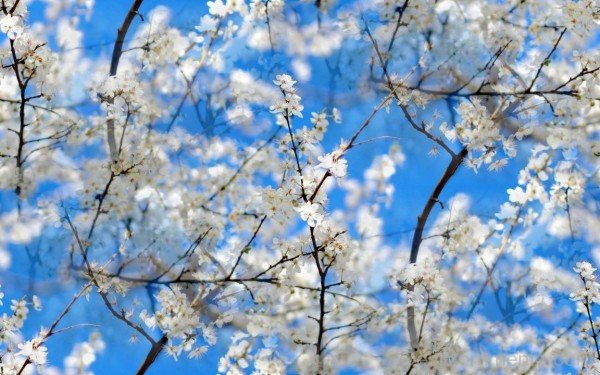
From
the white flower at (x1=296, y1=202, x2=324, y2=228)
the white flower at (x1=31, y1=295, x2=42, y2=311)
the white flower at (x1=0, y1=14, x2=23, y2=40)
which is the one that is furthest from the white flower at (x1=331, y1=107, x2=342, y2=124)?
the white flower at (x1=31, y1=295, x2=42, y2=311)

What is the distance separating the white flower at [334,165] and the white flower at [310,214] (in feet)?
0.49

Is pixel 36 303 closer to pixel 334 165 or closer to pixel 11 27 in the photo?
pixel 11 27

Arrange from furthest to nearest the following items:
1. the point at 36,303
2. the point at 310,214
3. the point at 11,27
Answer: the point at 36,303
the point at 11,27
the point at 310,214

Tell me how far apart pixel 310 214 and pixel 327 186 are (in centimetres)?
65

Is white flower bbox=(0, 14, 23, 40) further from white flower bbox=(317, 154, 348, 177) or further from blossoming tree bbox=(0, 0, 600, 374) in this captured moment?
white flower bbox=(317, 154, 348, 177)

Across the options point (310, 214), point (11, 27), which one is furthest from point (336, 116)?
point (11, 27)

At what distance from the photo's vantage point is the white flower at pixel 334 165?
1999 mm

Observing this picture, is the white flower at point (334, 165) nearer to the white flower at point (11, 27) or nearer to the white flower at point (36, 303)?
the white flower at point (11, 27)

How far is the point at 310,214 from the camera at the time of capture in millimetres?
2113

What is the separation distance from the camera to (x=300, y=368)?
289 cm

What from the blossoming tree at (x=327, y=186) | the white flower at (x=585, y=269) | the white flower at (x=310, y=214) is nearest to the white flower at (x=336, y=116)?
the blossoming tree at (x=327, y=186)

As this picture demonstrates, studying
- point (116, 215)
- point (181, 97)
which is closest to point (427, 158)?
point (181, 97)

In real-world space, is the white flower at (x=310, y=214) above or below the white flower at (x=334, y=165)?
below

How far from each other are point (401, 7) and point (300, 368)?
1.47 metres
